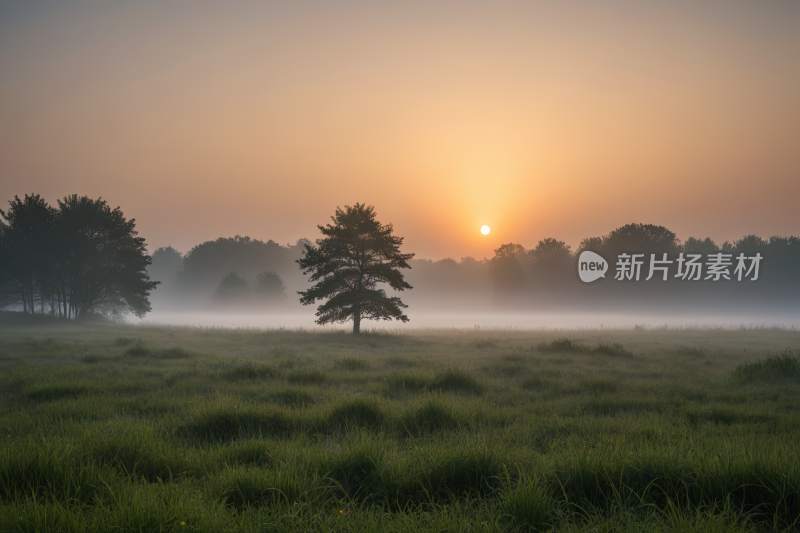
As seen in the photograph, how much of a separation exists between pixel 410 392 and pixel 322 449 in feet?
15.0

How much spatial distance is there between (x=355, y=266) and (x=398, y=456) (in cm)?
2613

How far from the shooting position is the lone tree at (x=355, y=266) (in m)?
29.2

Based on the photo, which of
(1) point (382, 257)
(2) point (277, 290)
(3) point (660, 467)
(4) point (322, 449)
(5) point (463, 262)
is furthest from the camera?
(5) point (463, 262)

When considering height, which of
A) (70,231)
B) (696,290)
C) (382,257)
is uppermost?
(70,231)

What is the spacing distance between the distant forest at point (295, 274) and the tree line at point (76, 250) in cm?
11

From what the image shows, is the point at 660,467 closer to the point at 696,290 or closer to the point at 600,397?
the point at 600,397

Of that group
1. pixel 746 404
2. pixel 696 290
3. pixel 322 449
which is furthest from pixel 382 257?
pixel 696 290

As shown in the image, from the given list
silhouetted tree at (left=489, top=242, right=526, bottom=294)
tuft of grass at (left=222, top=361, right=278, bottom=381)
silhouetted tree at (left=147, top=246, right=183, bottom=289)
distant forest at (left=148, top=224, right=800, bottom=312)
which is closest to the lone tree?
tuft of grass at (left=222, top=361, right=278, bottom=381)

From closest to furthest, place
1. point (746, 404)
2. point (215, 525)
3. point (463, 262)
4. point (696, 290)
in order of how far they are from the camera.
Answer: point (215, 525) < point (746, 404) < point (696, 290) < point (463, 262)

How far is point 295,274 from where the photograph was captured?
391ft

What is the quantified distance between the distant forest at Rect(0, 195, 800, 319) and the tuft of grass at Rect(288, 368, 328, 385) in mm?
25697

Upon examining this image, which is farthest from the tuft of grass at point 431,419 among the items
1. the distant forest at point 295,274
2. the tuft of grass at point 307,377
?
the distant forest at point 295,274

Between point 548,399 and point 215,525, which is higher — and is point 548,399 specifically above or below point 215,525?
below

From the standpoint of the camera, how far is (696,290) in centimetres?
7038
